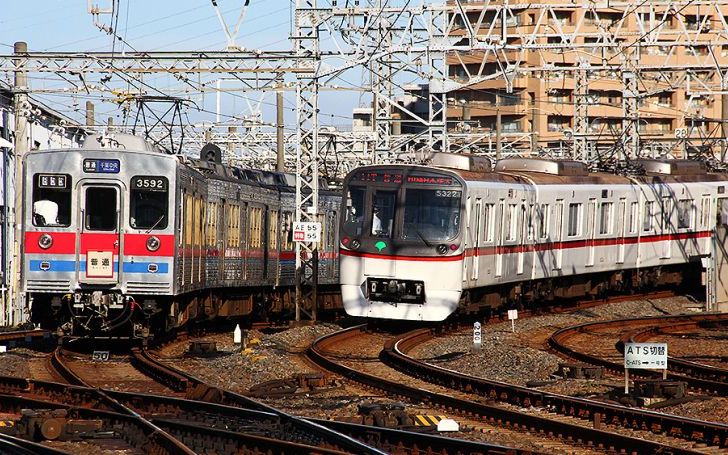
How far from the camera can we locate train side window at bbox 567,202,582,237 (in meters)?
26.5

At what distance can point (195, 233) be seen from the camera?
1959 cm

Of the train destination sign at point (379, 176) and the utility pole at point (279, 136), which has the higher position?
the utility pole at point (279, 136)

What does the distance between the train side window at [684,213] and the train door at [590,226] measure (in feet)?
16.1

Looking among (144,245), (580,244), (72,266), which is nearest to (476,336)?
(144,245)

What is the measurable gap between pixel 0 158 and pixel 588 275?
45.0 ft

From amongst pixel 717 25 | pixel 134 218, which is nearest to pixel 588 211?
pixel 134 218

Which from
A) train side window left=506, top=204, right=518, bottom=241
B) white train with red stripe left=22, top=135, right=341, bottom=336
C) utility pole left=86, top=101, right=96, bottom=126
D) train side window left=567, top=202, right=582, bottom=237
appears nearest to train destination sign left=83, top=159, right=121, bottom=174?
white train with red stripe left=22, top=135, right=341, bottom=336

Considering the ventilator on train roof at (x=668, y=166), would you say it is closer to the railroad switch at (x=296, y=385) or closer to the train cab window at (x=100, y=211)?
the train cab window at (x=100, y=211)

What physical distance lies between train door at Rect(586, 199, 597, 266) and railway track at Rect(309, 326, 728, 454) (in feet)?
36.3

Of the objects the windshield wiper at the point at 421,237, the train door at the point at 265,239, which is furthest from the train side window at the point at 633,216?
the windshield wiper at the point at 421,237

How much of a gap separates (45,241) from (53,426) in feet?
23.9

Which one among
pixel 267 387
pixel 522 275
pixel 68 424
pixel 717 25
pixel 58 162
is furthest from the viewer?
pixel 717 25

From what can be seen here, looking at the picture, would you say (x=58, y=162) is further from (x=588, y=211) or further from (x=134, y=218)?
(x=588, y=211)

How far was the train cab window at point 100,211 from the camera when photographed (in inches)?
695
